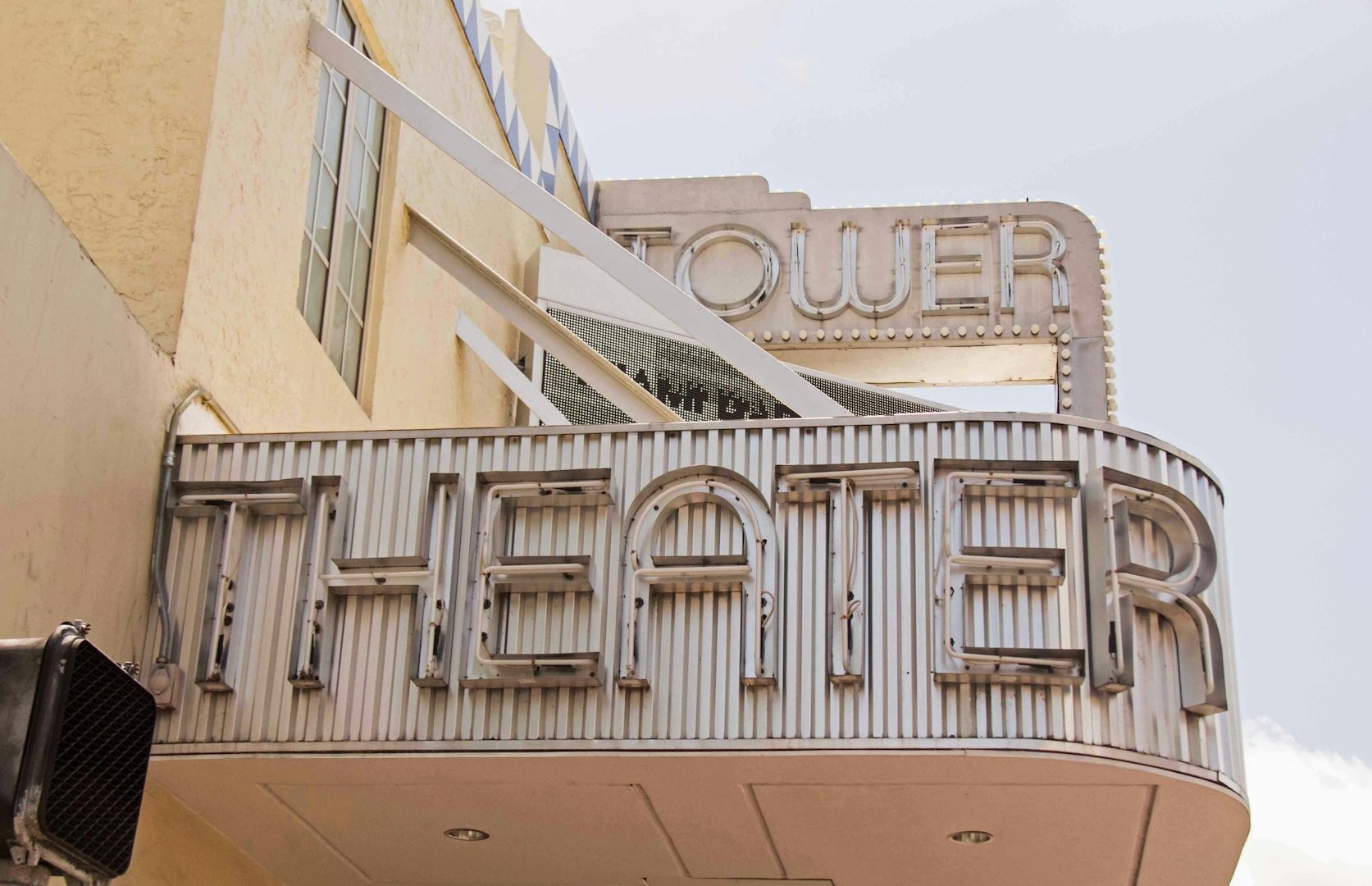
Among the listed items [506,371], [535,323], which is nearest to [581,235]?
[535,323]

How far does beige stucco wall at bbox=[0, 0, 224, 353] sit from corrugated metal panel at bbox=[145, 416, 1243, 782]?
1.13m

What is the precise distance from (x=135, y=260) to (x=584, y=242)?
2.69 meters

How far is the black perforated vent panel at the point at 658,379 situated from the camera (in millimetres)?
15453

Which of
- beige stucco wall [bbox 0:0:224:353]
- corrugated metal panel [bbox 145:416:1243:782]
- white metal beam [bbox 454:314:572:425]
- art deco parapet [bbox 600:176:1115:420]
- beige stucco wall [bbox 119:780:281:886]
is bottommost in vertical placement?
beige stucco wall [bbox 119:780:281:886]

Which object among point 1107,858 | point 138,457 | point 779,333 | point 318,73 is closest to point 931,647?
point 1107,858

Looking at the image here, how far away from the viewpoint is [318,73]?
1142 cm

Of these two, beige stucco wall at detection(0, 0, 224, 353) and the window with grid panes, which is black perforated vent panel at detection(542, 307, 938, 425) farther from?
beige stucco wall at detection(0, 0, 224, 353)

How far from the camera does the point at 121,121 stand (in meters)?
9.62

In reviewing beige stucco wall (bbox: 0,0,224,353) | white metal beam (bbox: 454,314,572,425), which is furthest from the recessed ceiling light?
white metal beam (bbox: 454,314,572,425)

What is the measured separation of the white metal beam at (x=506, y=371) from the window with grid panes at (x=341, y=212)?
1.92 metres

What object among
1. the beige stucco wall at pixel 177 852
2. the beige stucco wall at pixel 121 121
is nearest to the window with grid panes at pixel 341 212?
the beige stucco wall at pixel 121 121

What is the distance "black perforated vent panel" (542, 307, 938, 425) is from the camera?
15.5 m

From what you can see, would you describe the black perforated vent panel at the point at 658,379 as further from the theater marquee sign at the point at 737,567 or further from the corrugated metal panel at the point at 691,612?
the theater marquee sign at the point at 737,567

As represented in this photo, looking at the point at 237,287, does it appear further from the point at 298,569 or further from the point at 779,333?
the point at 779,333
